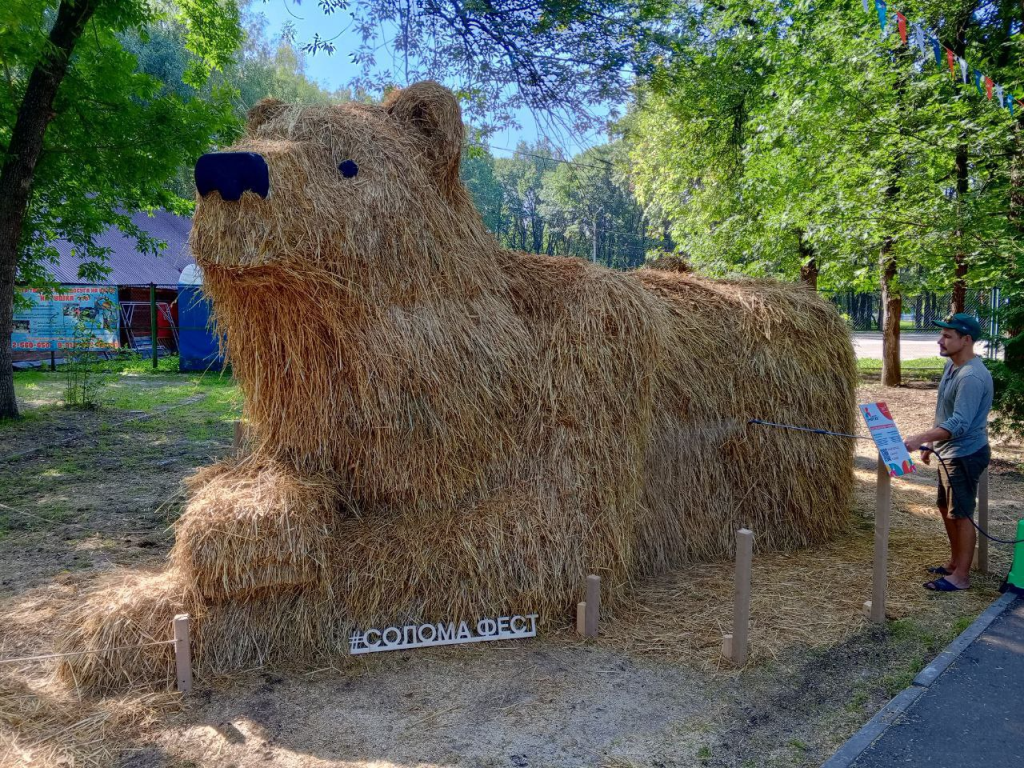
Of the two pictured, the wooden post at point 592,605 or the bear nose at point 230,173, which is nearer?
the bear nose at point 230,173

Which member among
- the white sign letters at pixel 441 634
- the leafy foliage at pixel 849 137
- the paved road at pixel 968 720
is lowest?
the paved road at pixel 968 720

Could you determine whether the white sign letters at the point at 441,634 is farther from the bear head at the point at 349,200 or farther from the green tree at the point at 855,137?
the green tree at the point at 855,137

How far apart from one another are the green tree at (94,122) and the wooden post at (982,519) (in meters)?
8.69

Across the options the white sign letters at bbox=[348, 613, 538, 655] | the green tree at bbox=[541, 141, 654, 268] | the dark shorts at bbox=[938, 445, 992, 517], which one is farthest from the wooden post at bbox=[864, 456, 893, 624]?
the green tree at bbox=[541, 141, 654, 268]

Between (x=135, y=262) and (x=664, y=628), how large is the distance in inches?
Answer: 770

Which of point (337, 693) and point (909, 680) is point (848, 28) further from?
point (337, 693)

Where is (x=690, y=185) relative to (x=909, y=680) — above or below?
above

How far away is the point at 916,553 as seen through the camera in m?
4.95

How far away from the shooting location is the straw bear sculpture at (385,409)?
2951 mm

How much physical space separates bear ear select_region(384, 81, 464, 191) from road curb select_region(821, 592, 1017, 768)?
125 inches

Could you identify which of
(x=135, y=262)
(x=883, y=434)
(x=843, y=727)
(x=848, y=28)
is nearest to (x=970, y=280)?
(x=848, y=28)

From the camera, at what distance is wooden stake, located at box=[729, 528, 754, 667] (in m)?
3.20

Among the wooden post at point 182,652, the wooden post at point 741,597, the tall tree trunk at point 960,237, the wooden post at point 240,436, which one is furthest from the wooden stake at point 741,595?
the tall tree trunk at point 960,237

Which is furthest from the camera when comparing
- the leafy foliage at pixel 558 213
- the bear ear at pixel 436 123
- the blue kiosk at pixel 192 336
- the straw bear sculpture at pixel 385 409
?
the leafy foliage at pixel 558 213
